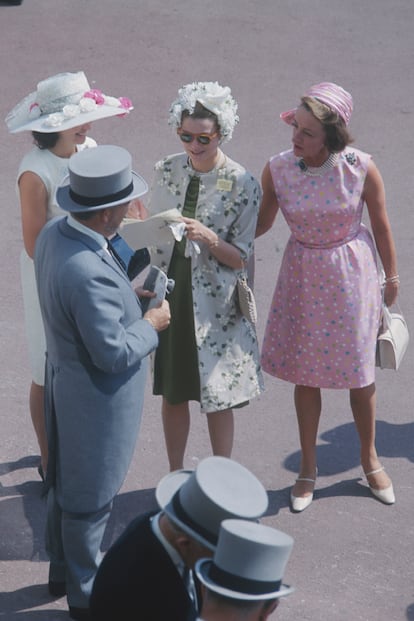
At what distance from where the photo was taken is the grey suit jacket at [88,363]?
12.8ft

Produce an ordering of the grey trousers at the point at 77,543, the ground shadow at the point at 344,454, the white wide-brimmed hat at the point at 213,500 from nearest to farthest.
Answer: the white wide-brimmed hat at the point at 213,500, the grey trousers at the point at 77,543, the ground shadow at the point at 344,454

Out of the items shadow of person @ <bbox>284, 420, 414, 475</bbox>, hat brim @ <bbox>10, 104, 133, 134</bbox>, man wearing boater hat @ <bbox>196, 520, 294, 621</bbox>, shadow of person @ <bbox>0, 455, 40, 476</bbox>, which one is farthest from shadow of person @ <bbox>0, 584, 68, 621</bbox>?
hat brim @ <bbox>10, 104, 133, 134</bbox>

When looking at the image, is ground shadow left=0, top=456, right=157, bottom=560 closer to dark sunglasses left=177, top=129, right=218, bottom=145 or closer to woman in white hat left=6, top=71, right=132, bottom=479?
woman in white hat left=6, top=71, right=132, bottom=479

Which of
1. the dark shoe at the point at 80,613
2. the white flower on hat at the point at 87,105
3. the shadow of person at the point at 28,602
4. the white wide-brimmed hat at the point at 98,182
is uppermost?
the white wide-brimmed hat at the point at 98,182

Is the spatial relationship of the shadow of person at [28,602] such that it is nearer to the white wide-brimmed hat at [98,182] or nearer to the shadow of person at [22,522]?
the shadow of person at [22,522]

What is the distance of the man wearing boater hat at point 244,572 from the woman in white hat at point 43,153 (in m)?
2.36

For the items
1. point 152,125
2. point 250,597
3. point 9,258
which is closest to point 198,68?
point 152,125

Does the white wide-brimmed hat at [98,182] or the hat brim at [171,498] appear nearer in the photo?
the hat brim at [171,498]

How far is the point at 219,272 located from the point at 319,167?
0.64 metres

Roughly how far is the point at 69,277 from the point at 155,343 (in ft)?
1.46

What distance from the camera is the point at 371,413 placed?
521cm

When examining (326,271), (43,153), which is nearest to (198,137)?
(43,153)

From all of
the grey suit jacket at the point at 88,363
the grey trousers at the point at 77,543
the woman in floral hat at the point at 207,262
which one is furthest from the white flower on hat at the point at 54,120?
the grey trousers at the point at 77,543

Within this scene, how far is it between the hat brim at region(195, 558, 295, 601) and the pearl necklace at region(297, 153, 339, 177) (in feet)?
7.87
